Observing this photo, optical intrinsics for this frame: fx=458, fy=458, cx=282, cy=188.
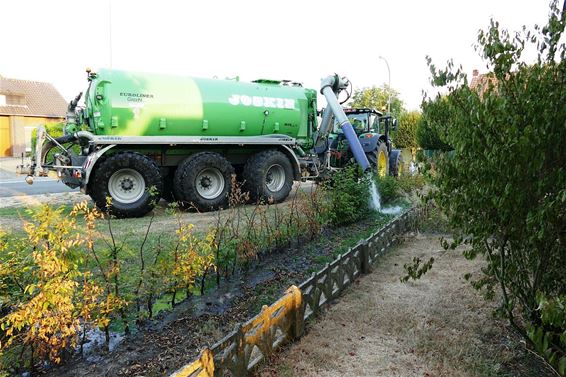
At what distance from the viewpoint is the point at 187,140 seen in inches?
360

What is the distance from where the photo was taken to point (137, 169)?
28.0ft

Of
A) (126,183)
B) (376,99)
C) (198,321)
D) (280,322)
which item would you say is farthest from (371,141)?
(376,99)

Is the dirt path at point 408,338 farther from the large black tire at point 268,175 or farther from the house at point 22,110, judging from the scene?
the house at point 22,110

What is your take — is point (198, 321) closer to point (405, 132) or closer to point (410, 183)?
point (410, 183)

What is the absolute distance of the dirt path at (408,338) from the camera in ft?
10.8

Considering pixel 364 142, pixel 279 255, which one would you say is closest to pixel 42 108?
pixel 364 142

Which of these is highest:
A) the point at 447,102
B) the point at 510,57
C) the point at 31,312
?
the point at 510,57

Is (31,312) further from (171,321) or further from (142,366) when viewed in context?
(171,321)

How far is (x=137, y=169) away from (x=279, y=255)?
3.97m

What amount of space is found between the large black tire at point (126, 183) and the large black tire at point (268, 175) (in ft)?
6.94

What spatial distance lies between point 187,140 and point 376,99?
34793 mm

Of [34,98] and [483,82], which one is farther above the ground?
[34,98]

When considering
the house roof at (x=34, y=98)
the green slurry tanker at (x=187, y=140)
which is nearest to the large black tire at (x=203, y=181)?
the green slurry tanker at (x=187, y=140)

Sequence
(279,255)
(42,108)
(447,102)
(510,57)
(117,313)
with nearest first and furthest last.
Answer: (510,57), (447,102), (117,313), (279,255), (42,108)
